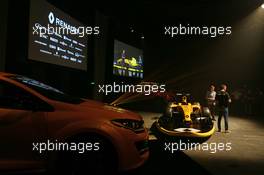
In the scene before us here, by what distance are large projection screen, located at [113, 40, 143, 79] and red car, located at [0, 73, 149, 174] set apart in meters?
13.8

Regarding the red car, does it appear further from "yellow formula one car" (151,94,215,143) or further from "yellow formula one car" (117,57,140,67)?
"yellow formula one car" (117,57,140,67)

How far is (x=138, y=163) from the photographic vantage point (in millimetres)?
5059

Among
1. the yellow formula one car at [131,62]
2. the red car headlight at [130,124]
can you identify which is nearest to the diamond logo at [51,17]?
the red car headlight at [130,124]

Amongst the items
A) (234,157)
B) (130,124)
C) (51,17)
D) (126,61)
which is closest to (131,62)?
(126,61)

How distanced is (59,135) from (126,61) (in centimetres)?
1637

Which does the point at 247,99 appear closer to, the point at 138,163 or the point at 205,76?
the point at 205,76

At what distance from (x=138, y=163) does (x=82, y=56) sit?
9225 millimetres

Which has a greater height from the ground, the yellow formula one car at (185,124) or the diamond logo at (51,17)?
the diamond logo at (51,17)

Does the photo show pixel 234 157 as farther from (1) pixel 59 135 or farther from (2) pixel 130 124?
(1) pixel 59 135

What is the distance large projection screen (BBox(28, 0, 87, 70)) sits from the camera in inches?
375

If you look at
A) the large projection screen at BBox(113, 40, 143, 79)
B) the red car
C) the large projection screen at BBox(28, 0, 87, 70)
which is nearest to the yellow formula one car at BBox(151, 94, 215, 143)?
the large projection screen at BBox(28, 0, 87, 70)

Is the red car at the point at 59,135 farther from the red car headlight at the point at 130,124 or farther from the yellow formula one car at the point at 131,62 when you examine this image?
the yellow formula one car at the point at 131,62

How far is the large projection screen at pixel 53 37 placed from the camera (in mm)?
9531

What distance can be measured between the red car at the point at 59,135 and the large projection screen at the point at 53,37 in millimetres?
4786
